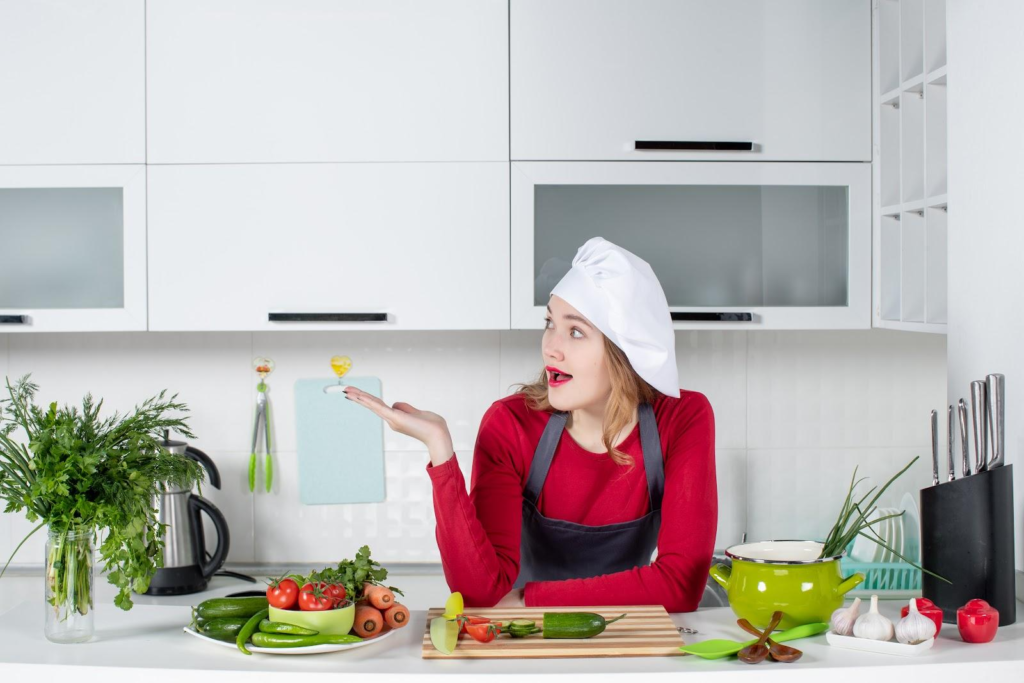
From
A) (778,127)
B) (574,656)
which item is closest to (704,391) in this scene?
(778,127)

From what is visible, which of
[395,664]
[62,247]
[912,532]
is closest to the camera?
[395,664]

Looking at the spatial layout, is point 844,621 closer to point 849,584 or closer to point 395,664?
point 849,584

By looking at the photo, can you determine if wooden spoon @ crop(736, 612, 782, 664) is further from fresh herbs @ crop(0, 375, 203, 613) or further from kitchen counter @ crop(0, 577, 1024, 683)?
fresh herbs @ crop(0, 375, 203, 613)

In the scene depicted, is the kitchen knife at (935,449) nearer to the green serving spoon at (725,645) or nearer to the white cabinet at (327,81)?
the green serving spoon at (725,645)

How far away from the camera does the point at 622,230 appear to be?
2.10m

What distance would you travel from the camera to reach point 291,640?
1.17m

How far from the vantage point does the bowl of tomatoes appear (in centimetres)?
119

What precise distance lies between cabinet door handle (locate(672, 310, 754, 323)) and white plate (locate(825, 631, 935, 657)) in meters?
0.93

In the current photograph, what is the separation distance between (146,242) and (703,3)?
51.8 inches

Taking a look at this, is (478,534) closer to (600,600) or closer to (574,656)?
(600,600)

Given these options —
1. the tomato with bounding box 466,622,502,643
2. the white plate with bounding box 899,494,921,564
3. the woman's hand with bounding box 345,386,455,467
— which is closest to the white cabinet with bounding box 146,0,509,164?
the woman's hand with bounding box 345,386,455,467

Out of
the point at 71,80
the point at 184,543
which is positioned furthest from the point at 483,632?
the point at 71,80

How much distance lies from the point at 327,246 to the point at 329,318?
156 mm

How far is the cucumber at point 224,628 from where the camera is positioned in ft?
3.97
